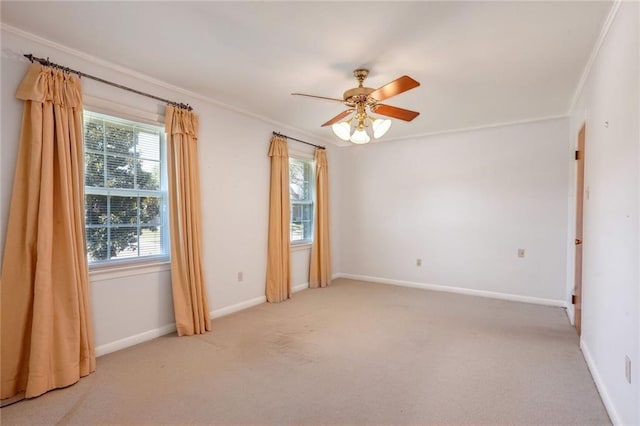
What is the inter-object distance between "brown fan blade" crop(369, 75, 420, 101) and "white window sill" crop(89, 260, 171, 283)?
2514 mm

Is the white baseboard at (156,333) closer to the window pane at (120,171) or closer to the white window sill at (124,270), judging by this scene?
the white window sill at (124,270)

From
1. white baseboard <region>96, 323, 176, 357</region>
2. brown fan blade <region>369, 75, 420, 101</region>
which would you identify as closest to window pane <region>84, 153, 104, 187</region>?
white baseboard <region>96, 323, 176, 357</region>

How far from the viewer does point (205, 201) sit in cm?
353

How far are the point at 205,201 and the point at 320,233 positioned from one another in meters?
2.08

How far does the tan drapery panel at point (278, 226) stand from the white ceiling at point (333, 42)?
1.01m

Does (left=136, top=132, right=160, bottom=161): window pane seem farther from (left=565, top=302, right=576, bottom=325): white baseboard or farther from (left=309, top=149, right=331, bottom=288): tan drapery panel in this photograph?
(left=565, top=302, right=576, bottom=325): white baseboard

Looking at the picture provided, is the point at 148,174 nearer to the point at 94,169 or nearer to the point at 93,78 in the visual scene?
the point at 94,169

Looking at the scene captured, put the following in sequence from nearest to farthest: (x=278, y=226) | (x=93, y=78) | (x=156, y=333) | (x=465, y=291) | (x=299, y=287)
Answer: (x=93, y=78)
(x=156, y=333)
(x=278, y=226)
(x=465, y=291)
(x=299, y=287)

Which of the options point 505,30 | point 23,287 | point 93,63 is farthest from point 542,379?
point 93,63

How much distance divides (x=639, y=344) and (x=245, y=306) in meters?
3.52

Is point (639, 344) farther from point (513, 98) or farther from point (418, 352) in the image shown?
point (513, 98)

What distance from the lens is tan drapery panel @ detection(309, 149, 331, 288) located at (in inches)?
199

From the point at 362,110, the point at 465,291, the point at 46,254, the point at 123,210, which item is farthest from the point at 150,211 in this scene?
the point at 465,291

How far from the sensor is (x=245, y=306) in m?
3.99
